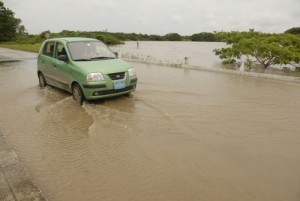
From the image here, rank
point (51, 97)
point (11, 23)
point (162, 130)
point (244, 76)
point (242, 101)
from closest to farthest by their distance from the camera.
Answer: point (162, 130) < point (242, 101) < point (51, 97) < point (244, 76) < point (11, 23)

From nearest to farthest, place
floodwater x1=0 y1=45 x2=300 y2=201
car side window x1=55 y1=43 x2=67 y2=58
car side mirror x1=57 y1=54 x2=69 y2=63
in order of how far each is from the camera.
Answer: floodwater x1=0 y1=45 x2=300 y2=201 < car side mirror x1=57 y1=54 x2=69 y2=63 < car side window x1=55 y1=43 x2=67 y2=58

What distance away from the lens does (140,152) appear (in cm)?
497

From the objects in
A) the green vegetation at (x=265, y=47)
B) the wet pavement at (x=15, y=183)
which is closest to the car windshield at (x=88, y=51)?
the wet pavement at (x=15, y=183)

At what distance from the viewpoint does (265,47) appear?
18109 mm

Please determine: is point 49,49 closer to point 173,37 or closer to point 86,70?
point 86,70

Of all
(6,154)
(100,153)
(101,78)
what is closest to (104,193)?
(100,153)

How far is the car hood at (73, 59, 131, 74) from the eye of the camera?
761cm

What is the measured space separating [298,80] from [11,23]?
59087 mm

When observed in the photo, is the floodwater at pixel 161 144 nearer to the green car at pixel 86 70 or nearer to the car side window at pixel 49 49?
the green car at pixel 86 70

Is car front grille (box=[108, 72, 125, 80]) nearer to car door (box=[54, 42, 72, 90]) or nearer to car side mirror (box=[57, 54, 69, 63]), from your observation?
car door (box=[54, 42, 72, 90])

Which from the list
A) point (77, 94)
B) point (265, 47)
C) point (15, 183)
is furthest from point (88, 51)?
point (265, 47)

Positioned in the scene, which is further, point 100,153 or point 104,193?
point 100,153

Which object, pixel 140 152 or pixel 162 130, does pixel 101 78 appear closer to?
pixel 162 130

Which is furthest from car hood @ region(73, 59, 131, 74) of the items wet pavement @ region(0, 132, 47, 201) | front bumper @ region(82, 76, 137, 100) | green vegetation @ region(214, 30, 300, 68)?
green vegetation @ region(214, 30, 300, 68)
